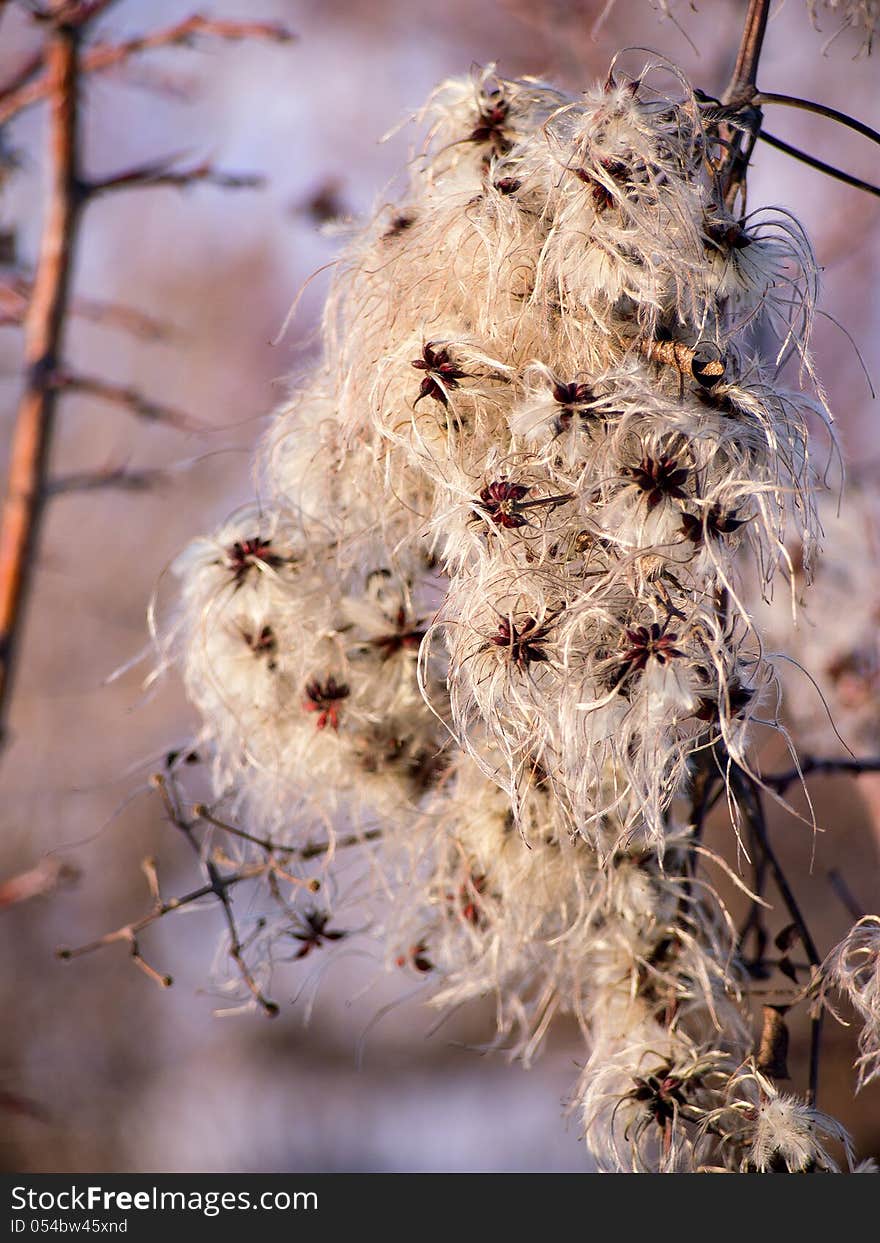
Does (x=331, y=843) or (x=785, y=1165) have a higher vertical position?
(x=331, y=843)

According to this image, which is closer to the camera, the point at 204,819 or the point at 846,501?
the point at 204,819

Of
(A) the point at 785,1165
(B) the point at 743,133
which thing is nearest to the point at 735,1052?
(A) the point at 785,1165

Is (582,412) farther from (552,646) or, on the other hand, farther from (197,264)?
(197,264)

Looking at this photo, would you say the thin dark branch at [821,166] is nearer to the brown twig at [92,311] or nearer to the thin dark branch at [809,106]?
the thin dark branch at [809,106]

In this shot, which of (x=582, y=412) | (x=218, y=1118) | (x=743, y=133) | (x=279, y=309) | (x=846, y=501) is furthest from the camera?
(x=279, y=309)

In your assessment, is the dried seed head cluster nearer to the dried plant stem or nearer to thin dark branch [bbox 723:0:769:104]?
thin dark branch [bbox 723:0:769:104]

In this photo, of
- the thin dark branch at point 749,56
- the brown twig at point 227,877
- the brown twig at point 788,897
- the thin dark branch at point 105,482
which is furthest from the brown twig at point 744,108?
the thin dark branch at point 105,482

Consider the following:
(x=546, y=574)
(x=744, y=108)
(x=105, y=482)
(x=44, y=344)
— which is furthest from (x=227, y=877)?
(x=744, y=108)
